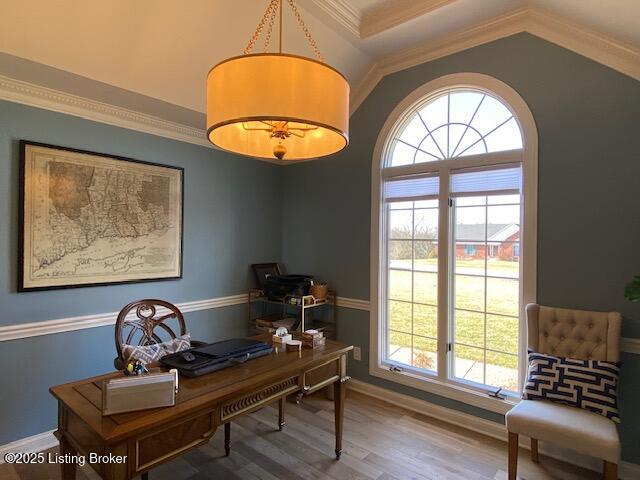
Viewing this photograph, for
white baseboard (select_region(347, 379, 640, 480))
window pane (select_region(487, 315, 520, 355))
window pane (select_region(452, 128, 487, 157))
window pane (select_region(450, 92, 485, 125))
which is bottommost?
white baseboard (select_region(347, 379, 640, 480))

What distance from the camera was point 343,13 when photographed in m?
2.52

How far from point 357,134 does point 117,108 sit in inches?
80.5

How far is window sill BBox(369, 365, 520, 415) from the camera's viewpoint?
2.54 m

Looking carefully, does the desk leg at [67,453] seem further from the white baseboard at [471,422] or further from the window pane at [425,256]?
the window pane at [425,256]

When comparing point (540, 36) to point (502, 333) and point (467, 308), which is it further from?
point (502, 333)

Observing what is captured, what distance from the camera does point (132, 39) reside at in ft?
7.05

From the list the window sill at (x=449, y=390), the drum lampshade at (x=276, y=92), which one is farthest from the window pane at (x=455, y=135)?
the window sill at (x=449, y=390)

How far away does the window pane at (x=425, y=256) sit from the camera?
2.92m

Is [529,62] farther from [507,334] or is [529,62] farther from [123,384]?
[123,384]

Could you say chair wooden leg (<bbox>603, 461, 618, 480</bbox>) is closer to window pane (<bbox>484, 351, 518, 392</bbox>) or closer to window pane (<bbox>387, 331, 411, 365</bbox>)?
window pane (<bbox>484, 351, 518, 392</bbox>)

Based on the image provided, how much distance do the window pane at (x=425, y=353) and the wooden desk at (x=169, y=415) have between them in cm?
138

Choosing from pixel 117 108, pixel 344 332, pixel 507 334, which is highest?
pixel 117 108

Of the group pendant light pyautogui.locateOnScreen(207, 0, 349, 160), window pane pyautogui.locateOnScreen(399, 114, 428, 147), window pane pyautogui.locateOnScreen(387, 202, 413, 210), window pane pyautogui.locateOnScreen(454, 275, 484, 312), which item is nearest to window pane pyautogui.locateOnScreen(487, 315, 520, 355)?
window pane pyautogui.locateOnScreen(454, 275, 484, 312)

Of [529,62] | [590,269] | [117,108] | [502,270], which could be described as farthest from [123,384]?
[529,62]
